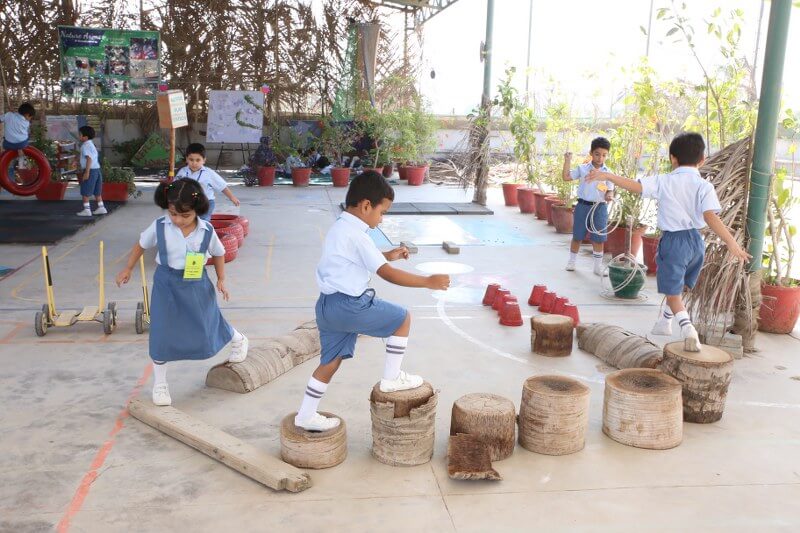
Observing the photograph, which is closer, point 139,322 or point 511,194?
point 139,322

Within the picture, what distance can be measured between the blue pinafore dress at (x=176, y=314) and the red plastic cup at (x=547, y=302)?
3327 mm

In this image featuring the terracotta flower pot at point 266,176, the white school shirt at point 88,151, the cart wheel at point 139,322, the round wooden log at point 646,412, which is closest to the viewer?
the round wooden log at point 646,412

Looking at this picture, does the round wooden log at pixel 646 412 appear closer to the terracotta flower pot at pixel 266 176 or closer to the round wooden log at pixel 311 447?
the round wooden log at pixel 311 447

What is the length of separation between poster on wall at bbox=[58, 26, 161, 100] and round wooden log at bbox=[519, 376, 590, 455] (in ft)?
51.9

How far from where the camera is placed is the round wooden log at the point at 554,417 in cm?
386

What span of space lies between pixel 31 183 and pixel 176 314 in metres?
9.87

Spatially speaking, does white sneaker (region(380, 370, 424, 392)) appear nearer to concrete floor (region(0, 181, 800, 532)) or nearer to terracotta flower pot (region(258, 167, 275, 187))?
concrete floor (region(0, 181, 800, 532))

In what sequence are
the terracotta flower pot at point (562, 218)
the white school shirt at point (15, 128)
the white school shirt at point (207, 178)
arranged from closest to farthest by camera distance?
1. the white school shirt at point (207, 178)
2. the terracotta flower pot at point (562, 218)
3. the white school shirt at point (15, 128)

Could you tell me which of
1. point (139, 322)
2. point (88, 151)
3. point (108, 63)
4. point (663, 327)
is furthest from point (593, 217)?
point (108, 63)

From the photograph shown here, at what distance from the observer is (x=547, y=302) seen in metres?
6.65

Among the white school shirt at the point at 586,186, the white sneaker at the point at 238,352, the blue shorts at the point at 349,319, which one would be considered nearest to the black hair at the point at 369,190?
the blue shorts at the point at 349,319

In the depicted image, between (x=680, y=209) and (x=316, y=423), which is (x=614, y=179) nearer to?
(x=680, y=209)

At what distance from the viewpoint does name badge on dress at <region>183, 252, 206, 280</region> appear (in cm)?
432

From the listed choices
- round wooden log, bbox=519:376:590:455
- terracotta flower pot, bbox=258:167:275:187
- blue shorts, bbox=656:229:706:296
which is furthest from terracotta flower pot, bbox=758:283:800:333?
terracotta flower pot, bbox=258:167:275:187
